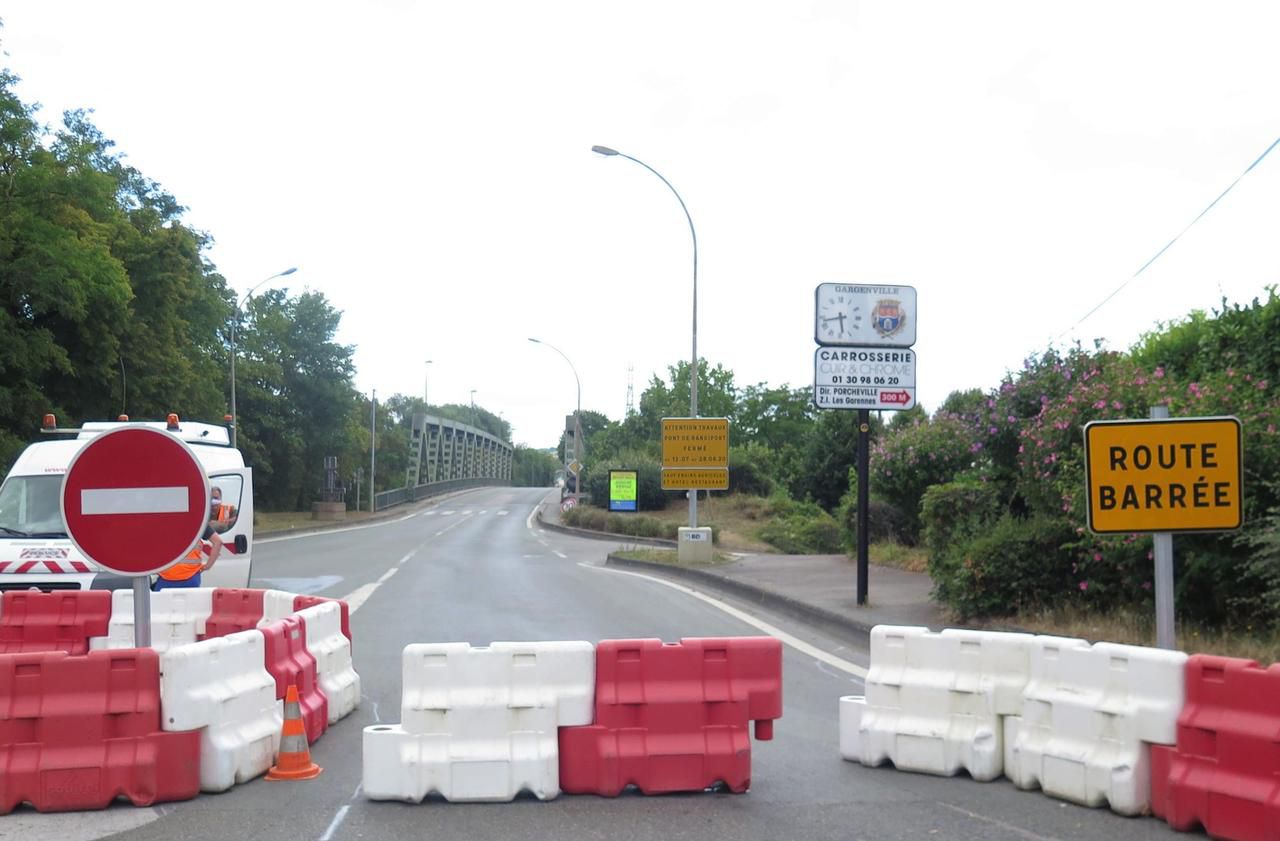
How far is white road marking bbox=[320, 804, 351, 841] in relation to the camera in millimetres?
5254

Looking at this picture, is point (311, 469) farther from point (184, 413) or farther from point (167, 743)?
point (167, 743)

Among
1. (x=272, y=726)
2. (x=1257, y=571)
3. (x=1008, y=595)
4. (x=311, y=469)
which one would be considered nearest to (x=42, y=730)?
(x=272, y=726)

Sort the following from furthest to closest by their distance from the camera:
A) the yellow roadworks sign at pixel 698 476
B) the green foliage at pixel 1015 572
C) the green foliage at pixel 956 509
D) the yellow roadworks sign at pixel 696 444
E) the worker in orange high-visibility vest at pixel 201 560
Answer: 1. the yellow roadworks sign at pixel 696 444
2. the yellow roadworks sign at pixel 698 476
3. the green foliage at pixel 956 509
4. the worker in orange high-visibility vest at pixel 201 560
5. the green foliage at pixel 1015 572

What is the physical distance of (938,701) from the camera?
6.38 m

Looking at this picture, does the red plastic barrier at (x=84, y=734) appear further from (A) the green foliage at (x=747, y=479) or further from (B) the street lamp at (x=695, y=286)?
(A) the green foliage at (x=747, y=479)

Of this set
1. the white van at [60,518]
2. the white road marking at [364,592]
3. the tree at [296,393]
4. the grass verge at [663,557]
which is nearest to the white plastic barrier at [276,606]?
the white van at [60,518]

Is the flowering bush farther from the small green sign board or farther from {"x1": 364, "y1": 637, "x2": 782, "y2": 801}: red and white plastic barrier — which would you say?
the small green sign board

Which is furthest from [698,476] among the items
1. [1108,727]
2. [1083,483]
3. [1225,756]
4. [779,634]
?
[1225,756]

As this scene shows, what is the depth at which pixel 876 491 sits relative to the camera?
22234 millimetres

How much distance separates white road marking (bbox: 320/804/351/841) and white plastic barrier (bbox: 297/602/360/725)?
5.99 ft

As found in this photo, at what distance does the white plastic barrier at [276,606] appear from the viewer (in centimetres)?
883

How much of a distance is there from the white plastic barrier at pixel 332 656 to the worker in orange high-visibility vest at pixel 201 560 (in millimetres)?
4242

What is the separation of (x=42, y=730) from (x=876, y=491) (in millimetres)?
18125

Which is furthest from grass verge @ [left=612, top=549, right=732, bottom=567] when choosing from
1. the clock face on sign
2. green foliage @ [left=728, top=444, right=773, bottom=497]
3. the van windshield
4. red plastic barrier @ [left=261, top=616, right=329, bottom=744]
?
green foliage @ [left=728, top=444, right=773, bottom=497]
